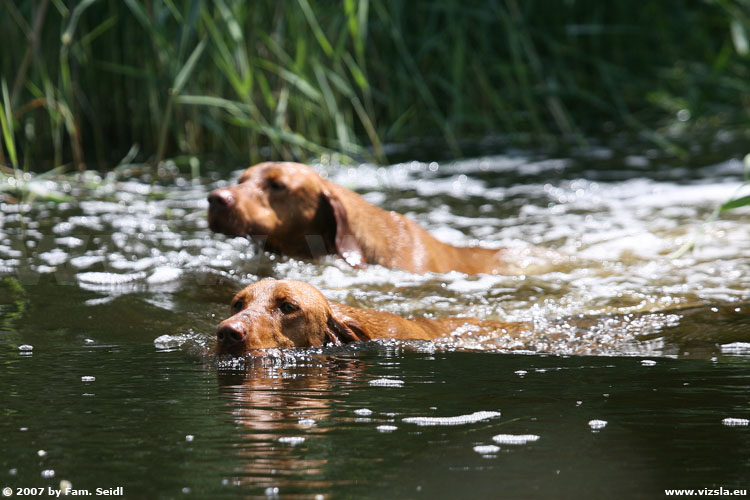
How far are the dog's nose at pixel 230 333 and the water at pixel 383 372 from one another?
0.36 feet

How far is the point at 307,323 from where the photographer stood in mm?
4172

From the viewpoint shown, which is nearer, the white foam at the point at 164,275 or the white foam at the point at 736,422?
the white foam at the point at 736,422

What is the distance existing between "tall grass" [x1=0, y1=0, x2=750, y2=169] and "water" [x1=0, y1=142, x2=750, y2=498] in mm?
936

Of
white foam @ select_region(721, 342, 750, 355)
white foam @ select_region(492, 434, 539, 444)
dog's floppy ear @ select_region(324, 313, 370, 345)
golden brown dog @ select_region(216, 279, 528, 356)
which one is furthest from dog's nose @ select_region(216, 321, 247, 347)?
white foam @ select_region(721, 342, 750, 355)

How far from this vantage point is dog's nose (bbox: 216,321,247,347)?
3811 mm

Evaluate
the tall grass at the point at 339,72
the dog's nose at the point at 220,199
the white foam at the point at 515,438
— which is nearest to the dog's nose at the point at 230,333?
the white foam at the point at 515,438

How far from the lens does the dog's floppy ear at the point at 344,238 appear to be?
230 inches

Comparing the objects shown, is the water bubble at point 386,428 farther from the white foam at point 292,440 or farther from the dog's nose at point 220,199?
the dog's nose at point 220,199

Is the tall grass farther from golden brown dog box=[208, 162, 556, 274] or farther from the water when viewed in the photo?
the water

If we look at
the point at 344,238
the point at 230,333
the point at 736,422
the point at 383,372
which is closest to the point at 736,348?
the point at 736,422

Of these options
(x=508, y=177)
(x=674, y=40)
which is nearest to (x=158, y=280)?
(x=508, y=177)

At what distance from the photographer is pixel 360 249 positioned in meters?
5.91

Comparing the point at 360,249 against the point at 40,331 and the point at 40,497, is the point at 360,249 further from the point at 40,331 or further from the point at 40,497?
the point at 40,497

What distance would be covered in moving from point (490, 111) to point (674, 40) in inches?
90.0
